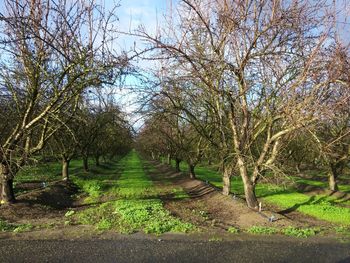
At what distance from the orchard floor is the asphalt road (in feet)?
1.81

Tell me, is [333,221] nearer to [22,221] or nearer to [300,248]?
[300,248]

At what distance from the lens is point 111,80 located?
37.8 feet

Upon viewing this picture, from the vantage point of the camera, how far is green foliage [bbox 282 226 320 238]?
33.1ft

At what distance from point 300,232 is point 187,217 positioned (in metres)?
3.91

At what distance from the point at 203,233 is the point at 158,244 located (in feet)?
5.63

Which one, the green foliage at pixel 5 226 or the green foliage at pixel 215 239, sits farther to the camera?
the green foliage at pixel 5 226

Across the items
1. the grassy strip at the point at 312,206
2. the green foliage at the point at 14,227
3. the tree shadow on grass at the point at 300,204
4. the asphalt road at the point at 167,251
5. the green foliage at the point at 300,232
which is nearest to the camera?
the asphalt road at the point at 167,251

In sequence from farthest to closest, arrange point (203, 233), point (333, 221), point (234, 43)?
point (333, 221), point (234, 43), point (203, 233)

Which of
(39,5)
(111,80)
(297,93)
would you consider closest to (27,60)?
(39,5)

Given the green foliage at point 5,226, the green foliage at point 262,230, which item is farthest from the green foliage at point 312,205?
the green foliage at point 5,226

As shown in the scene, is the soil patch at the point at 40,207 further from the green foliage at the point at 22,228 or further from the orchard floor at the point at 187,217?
the green foliage at the point at 22,228

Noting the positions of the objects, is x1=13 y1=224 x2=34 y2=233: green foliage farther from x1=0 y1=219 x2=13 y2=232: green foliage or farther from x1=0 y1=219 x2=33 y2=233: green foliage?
x1=0 y1=219 x2=13 y2=232: green foliage

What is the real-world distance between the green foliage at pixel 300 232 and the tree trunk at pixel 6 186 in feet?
31.2

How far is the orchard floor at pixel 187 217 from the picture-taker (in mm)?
9578
